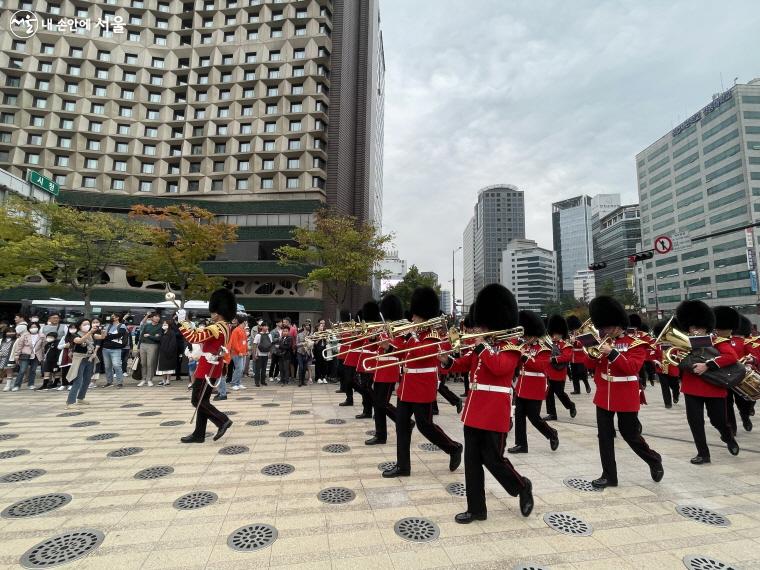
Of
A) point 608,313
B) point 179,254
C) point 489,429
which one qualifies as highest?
point 179,254

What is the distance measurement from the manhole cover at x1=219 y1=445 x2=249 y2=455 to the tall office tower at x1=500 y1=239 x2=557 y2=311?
135 meters

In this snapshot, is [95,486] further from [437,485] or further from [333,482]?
[437,485]

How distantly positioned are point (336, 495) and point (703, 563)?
11.1 ft

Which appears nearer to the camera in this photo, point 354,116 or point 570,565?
point 570,565

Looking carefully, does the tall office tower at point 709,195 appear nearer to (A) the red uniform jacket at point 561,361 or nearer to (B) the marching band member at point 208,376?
(A) the red uniform jacket at point 561,361

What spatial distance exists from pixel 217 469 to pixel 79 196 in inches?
1797

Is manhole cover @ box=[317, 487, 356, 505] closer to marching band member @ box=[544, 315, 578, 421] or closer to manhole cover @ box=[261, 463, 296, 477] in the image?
manhole cover @ box=[261, 463, 296, 477]

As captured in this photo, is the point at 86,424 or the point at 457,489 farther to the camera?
the point at 86,424

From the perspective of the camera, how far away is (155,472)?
5.02m

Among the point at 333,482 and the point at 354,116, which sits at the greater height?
the point at 354,116

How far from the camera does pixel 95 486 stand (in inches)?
179

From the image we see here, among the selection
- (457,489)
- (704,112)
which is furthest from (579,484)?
(704,112)

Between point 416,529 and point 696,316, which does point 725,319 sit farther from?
point 416,529

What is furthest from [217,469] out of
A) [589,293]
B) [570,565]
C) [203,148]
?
[589,293]
